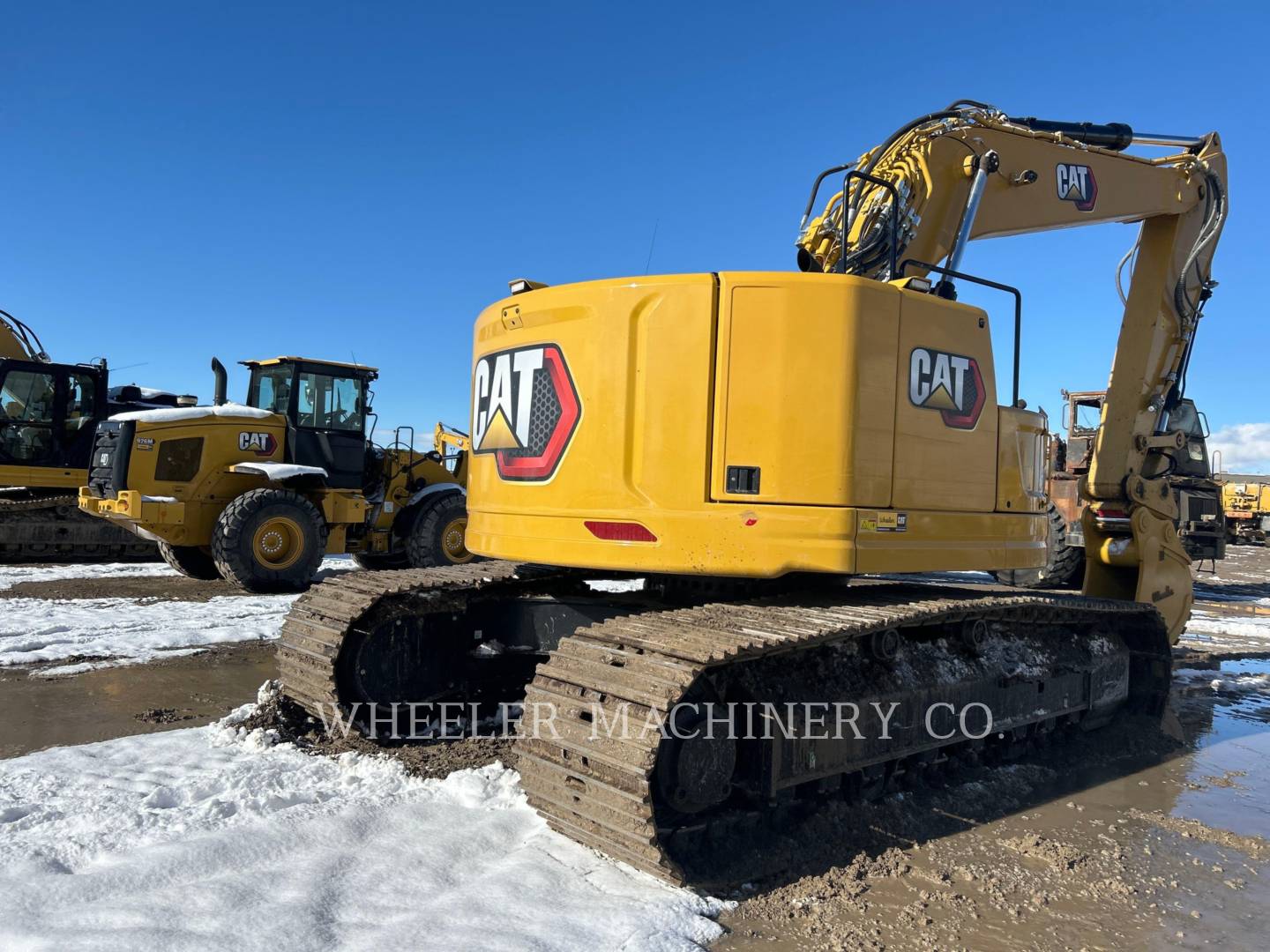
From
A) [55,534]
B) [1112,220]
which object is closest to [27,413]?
[55,534]

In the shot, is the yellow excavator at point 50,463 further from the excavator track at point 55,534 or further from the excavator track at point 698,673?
the excavator track at point 698,673

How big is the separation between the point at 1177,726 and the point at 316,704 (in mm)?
5517

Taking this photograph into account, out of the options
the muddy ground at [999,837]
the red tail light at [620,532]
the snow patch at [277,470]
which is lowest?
the muddy ground at [999,837]

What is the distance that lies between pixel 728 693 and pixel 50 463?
1339 cm

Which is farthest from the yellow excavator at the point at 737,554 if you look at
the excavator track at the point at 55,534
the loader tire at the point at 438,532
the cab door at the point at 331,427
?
the excavator track at the point at 55,534

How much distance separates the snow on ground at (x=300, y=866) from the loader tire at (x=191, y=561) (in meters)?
7.59

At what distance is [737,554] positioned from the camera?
4070mm

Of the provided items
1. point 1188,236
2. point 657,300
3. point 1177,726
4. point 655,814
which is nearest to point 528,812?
point 655,814

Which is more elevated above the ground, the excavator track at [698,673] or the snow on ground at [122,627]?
the excavator track at [698,673]

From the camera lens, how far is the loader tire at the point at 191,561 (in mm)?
11594

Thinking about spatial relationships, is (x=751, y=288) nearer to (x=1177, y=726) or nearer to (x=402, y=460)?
(x=1177, y=726)

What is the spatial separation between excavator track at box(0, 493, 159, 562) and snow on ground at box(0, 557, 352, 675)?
8.05 ft

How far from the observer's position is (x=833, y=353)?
4.14 metres

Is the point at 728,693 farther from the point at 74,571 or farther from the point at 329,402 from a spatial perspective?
the point at 74,571
